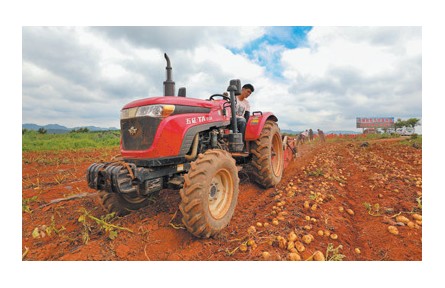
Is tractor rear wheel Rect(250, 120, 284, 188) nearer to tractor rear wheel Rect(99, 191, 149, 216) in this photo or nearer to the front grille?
tractor rear wheel Rect(99, 191, 149, 216)

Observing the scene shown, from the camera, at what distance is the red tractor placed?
2566 millimetres

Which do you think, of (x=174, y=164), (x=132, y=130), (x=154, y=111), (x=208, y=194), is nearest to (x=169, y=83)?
(x=154, y=111)

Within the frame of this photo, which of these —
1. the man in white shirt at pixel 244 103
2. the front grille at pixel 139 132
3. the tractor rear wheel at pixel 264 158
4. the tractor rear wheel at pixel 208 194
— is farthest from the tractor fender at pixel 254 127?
the front grille at pixel 139 132

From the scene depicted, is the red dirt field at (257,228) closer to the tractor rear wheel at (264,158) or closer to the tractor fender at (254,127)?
the tractor rear wheel at (264,158)

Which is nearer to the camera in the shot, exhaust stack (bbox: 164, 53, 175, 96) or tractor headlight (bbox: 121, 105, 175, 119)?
tractor headlight (bbox: 121, 105, 175, 119)

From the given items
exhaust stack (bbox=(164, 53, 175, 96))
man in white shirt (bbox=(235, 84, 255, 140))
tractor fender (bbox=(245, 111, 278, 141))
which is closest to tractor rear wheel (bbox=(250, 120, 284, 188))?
tractor fender (bbox=(245, 111, 278, 141))

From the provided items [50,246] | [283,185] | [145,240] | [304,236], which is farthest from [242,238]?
[283,185]

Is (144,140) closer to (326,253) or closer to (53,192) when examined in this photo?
(326,253)

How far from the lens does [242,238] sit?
2.70 meters

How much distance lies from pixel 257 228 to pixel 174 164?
132cm

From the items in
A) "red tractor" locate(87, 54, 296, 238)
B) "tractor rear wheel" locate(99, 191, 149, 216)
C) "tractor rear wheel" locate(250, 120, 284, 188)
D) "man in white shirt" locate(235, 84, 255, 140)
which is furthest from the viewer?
"man in white shirt" locate(235, 84, 255, 140)

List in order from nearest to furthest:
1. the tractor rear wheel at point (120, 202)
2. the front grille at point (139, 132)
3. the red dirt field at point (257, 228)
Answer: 1. the red dirt field at point (257, 228)
2. the front grille at point (139, 132)
3. the tractor rear wheel at point (120, 202)

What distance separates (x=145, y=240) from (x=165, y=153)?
1034 millimetres

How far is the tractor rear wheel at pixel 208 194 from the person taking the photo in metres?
2.53
